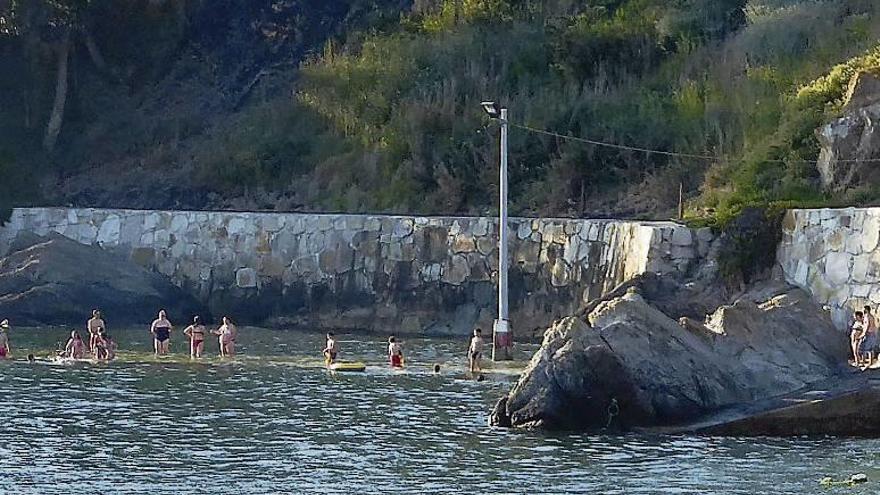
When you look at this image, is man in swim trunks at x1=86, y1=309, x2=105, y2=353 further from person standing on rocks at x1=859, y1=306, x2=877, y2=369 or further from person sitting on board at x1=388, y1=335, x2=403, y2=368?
person standing on rocks at x1=859, y1=306, x2=877, y2=369

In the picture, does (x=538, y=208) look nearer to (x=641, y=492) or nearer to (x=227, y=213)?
(x=227, y=213)

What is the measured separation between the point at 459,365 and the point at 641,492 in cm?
1259

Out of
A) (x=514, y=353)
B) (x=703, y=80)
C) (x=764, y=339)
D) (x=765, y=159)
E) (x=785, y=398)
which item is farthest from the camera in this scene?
(x=703, y=80)

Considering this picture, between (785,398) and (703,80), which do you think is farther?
(703,80)

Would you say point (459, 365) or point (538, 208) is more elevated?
point (538, 208)

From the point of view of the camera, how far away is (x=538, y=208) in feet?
134

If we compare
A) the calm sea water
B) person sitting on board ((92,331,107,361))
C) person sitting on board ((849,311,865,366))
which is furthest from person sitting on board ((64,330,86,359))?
person sitting on board ((849,311,865,366))

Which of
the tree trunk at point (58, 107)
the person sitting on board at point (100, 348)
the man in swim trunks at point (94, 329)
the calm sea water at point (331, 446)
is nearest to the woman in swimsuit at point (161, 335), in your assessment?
the man in swim trunks at point (94, 329)

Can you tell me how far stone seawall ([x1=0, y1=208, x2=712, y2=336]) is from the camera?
36438mm

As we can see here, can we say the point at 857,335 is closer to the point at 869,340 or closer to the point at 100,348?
the point at 869,340

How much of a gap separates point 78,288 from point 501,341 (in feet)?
38.2

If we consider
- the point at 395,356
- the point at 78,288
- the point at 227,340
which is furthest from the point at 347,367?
the point at 78,288

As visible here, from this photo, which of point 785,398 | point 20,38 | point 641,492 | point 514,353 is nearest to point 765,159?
point 514,353

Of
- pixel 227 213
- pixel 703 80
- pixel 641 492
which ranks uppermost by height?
pixel 703 80
